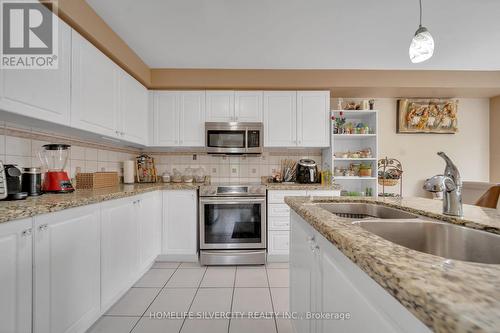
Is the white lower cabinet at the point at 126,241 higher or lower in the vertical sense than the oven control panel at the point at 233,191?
lower

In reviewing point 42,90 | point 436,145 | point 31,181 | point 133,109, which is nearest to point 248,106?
point 133,109

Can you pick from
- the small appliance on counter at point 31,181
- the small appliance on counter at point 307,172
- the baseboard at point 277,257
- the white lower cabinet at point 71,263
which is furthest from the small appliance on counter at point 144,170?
the small appliance on counter at point 307,172

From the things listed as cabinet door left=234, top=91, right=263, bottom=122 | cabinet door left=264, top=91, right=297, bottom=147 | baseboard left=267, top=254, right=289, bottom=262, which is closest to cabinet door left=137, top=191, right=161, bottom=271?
baseboard left=267, top=254, right=289, bottom=262

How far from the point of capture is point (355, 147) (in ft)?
10.8

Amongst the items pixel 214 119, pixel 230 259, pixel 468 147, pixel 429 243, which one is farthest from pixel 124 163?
pixel 468 147

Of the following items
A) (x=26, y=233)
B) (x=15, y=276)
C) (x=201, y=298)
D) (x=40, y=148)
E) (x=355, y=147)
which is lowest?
(x=201, y=298)

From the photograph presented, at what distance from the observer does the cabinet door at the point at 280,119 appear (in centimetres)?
294

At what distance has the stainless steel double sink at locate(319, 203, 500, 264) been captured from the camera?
76 cm

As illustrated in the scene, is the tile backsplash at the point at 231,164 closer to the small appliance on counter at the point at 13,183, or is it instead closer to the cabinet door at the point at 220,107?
the cabinet door at the point at 220,107

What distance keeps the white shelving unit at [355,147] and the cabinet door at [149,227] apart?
2246 millimetres

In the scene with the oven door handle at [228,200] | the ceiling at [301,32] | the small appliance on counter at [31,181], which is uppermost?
the ceiling at [301,32]

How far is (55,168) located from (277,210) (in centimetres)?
215

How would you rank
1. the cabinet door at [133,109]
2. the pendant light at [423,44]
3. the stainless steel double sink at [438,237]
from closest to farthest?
the stainless steel double sink at [438,237] < the pendant light at [423,44] < the cabinet door at [133,109]

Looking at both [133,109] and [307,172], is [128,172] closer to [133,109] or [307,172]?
[133,109]
